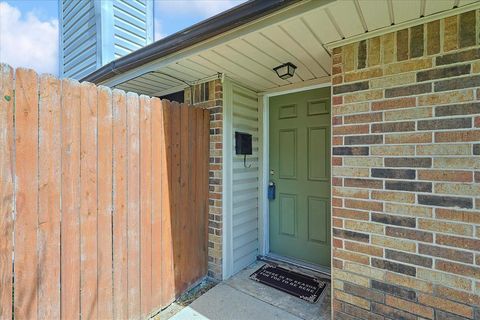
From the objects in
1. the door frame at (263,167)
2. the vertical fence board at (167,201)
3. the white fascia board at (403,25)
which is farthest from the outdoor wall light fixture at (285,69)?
the vertical fence board at (167,201)

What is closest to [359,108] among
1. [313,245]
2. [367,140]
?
[367,140]

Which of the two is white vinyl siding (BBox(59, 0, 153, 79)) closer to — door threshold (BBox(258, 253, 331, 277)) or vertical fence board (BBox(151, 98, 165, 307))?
vertical fence board (BBox(151, 98, 165, 307))

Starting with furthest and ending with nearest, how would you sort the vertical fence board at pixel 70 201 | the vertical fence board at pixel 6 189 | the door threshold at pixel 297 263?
the door threshold at pixel 297 263
the vertical fence board at pixel 70 201
the vertical fence board at pixel 6 189

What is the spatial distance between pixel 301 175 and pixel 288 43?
5.56 ft

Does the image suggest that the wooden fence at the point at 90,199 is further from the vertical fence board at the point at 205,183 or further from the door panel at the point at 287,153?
the door panel at the point at 287,153

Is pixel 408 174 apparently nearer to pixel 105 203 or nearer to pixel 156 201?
pixel 156 201

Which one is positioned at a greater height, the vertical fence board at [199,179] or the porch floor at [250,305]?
the vertical fence board at [199,179]

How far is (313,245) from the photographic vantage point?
303 cm

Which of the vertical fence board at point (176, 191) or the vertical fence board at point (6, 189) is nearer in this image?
the vertical fence board at point (6, 189)

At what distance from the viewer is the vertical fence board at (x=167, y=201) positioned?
230 centimetres

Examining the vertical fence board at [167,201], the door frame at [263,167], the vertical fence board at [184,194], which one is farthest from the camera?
the door frame at [263,167]

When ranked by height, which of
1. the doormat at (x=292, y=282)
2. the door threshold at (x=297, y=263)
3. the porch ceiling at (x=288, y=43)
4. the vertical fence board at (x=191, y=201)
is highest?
the porch ceiling at (x=288, y=43)

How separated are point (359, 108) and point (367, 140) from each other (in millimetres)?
257

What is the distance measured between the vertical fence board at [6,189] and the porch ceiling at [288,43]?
1.16 meters
